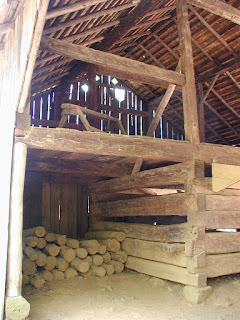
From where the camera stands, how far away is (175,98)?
14.2m

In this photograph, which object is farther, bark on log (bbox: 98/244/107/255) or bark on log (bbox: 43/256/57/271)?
bark on log (bbox: 98/244/107/255)

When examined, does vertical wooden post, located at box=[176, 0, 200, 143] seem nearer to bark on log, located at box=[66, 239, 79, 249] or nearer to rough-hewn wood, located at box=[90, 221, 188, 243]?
rough-hewn wood, located at box=[90, 221, 188, 243]

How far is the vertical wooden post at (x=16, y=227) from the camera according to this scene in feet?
14.1

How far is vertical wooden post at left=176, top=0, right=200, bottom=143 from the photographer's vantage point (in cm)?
609

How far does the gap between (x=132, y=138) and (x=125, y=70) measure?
4.00 ft

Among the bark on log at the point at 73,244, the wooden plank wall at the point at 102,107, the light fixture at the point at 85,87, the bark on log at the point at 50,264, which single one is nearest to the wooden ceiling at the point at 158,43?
the wooden plank wall at the point at 102,107

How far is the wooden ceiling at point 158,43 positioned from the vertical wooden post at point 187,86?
109 centimetres

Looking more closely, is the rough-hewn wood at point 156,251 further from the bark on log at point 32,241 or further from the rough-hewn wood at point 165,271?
the bark on log at point 32,241

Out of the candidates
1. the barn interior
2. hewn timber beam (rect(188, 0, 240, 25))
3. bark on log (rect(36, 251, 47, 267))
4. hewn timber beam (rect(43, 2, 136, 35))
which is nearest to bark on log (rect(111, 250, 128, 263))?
the barn interior

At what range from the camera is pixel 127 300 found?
5.57 meters

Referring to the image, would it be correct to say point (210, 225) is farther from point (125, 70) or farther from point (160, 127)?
point (160, 127)

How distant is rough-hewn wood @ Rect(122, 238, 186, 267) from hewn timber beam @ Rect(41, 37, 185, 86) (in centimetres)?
308

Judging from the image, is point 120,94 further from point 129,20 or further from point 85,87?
point 129,20

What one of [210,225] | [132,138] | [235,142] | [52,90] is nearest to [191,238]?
[210,225]
